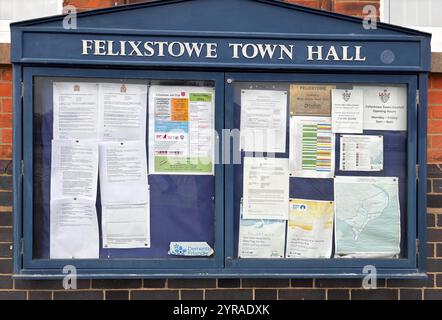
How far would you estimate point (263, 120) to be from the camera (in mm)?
3422

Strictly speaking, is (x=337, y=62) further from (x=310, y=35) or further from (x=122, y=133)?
(x=122, y=133)

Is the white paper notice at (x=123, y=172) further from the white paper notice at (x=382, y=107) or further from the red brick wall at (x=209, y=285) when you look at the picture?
the white paper notice at (x=382, y=107)

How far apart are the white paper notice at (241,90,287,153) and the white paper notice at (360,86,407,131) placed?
1.65 ft

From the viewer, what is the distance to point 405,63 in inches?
132

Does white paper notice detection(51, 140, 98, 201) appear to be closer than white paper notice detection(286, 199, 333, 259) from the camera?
Yes

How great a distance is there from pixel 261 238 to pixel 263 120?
70cm

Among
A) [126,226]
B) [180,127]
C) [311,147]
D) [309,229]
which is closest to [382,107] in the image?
[311,147]

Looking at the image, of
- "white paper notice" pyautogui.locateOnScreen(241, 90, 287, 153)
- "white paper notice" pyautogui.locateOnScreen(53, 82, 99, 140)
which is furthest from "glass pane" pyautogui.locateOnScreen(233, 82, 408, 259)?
"white paper notice" pyautogui.locateOnScreen(53, 82, 99, 140)

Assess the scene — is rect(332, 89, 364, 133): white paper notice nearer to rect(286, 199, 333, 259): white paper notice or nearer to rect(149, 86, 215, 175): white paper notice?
rect(286, 199, 333, 259): white paper notice

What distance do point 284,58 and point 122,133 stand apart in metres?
1.03

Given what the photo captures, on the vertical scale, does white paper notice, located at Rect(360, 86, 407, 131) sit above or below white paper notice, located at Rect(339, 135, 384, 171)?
above

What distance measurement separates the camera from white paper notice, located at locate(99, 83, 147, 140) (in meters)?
3.36

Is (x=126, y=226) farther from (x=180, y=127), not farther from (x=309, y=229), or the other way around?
(x=309, y=229)

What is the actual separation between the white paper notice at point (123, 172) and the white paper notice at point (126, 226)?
0.15ft
